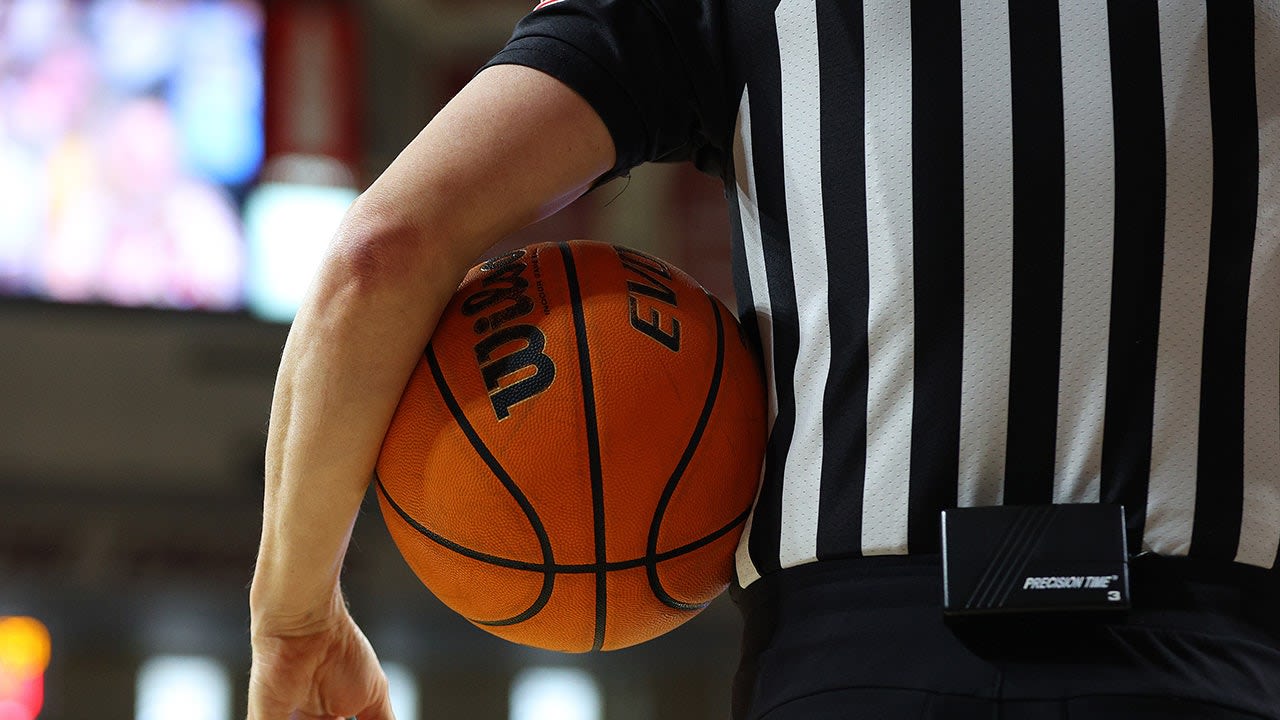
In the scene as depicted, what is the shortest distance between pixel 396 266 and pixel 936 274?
46 centimetres

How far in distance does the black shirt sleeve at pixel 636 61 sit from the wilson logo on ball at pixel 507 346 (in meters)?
0.17

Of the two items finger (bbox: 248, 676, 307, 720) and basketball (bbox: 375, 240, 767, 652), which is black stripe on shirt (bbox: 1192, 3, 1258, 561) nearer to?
basketball (bbox: 375, 240, 767, 652)

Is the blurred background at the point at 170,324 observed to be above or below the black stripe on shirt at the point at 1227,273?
above

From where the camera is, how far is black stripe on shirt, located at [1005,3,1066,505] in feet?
3.60

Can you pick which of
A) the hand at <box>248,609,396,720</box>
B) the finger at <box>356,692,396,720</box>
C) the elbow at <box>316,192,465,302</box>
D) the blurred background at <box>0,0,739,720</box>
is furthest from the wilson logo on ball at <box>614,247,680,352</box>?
the blurred background at <box>0,0,739,720</box>

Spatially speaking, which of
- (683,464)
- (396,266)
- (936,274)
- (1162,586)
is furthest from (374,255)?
(1162,586)

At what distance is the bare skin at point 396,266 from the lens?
3.90ft

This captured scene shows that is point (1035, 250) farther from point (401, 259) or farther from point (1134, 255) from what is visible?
point (401, 259)

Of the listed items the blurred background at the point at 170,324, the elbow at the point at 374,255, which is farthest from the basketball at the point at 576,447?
the blurred background at the point at 170,324

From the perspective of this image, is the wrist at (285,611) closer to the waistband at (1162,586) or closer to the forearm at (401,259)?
the forearm at (401,259)

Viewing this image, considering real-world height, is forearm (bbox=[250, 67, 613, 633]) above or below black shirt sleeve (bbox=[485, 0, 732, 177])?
below

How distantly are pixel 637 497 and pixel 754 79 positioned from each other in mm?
407

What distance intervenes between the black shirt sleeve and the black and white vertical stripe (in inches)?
6.6

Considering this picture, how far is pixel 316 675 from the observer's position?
151 centimetres
